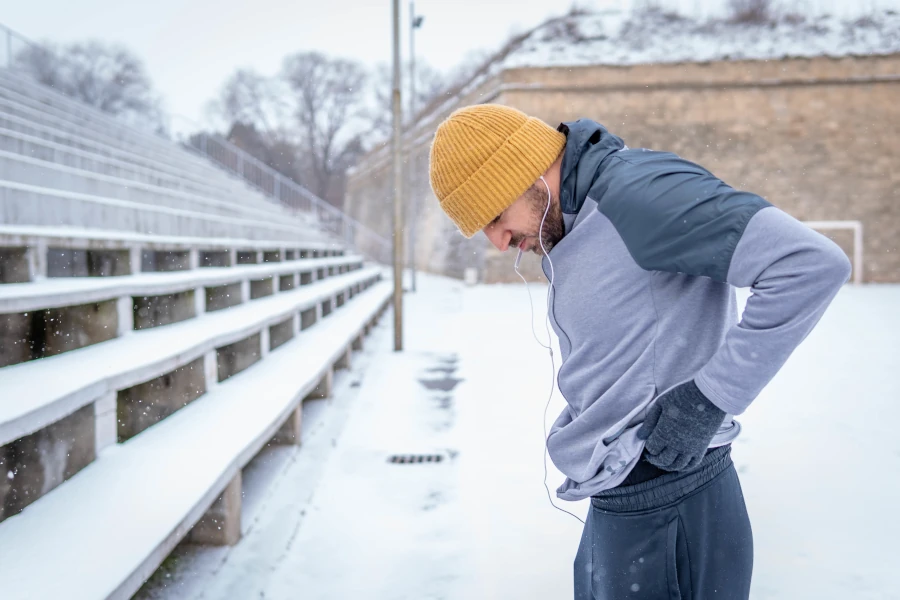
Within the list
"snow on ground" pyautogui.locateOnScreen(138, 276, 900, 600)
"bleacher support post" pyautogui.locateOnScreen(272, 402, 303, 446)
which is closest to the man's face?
"snow on ground" pyautogui.locateOnScreen(138, 276, 900, 600)

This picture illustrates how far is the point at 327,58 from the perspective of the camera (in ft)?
145

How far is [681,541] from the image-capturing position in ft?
4.48

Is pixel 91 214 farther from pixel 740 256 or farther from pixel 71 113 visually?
pixel 71 113

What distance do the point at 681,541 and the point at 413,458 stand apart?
270cm

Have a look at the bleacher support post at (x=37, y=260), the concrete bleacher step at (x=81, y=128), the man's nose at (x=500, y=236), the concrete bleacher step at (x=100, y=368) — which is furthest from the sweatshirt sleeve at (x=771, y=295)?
the concrete bleacher step at (x=81, y=128)

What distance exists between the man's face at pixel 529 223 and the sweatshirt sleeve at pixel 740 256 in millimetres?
233

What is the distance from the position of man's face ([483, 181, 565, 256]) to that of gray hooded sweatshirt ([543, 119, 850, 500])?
0.04 m

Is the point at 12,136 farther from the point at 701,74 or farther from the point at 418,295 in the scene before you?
the point at 701,74

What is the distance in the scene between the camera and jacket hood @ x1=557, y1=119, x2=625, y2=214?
4.38 feet

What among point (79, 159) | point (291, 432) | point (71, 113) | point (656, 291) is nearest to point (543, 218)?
point (656, 291)

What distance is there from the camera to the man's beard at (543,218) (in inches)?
56.1

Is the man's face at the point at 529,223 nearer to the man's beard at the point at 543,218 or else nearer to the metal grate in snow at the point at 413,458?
the man's beard at the point at 543,218

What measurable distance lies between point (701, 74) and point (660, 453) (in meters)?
18.2

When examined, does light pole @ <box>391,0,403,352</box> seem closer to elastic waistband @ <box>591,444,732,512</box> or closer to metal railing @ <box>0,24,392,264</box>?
elastic waistband @ <box>591,444,732,512</box>
